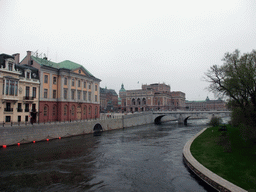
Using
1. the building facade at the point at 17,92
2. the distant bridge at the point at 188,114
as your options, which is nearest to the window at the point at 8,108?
the building facade at the point at 17,92

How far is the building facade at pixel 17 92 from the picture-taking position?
111 feet

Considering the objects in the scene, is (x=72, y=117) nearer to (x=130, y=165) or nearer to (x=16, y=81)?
(x=16, y=81)

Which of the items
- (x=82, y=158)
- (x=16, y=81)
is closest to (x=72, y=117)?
(x=16, y=81)

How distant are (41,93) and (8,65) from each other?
382 inches

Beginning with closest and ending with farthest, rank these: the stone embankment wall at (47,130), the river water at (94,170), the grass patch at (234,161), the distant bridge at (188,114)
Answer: the grass patch at (234,161), the river water at (94,170), the stone embankment wall at (47,130), the distant bridge at (188,114)

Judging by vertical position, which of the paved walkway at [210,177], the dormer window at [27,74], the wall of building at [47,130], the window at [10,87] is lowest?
the paved walkway at [210,177]

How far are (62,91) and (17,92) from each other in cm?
1141

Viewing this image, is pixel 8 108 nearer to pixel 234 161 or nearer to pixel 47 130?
pixel 47 130

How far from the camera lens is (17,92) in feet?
120

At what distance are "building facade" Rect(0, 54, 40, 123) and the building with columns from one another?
1893 millimetres

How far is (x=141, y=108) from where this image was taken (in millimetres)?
139375

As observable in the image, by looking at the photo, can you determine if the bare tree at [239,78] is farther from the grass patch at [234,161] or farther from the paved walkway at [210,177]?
the paved walkway at [210,177]

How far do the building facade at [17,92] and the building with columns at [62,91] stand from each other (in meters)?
1.89

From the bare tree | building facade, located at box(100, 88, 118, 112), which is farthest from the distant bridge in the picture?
building facade, located at box(100, 88, 118, 112)
